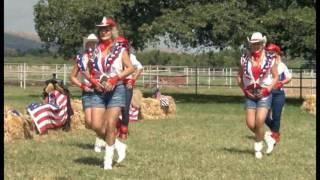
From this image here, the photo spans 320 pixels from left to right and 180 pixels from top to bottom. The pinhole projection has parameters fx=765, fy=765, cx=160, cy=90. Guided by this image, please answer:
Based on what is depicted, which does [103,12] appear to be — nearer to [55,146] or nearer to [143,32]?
[143,32]

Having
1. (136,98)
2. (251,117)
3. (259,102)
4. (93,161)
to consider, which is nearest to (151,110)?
(136,98)

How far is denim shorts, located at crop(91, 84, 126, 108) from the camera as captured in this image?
852cm

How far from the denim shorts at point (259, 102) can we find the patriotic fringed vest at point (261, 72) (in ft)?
0.61

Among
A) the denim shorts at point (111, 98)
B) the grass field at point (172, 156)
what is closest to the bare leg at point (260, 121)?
the grass field at point (172, 156)

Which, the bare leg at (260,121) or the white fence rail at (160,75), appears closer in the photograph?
the bare leg at (260,121)

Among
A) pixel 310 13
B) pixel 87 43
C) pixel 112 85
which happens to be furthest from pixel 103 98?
pixel 310 13

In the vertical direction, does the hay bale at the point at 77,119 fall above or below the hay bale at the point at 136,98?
below

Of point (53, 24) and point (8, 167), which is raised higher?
point (53, 24)

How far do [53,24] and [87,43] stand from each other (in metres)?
25.6

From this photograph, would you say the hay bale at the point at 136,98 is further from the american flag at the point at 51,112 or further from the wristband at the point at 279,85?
the wristband at the point at 279,85

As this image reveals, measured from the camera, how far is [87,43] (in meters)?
9.48

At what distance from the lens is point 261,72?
10.1 m

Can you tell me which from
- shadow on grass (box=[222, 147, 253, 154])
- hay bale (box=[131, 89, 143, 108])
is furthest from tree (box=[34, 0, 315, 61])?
shadow on grass (box=[222, 147, 253, 154])

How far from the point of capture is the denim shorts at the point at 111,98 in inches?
335
